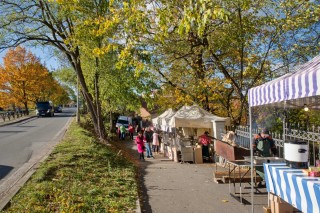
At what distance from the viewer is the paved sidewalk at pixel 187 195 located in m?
7.36

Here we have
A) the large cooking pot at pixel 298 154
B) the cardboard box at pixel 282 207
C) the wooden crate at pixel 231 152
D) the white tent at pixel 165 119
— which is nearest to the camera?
the large cooking pot at pixel 298 154

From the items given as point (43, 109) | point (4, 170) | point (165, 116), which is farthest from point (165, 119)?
point (43, 109)

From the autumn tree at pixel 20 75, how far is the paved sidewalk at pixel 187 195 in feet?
146

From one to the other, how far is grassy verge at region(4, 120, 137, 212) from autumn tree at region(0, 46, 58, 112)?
43.0 metres

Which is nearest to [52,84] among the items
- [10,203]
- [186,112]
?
[186,112]

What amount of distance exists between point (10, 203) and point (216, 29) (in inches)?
461

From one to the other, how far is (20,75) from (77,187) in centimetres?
4727

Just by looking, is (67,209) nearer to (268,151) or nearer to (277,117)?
(268,151)

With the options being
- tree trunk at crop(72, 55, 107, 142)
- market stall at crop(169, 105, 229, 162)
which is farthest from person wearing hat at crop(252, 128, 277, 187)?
tree trunk at crop(72, 55, 107, 142)

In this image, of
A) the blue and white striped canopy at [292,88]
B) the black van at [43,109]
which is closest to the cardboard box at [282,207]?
the blue and white striped canopy at [292,88]

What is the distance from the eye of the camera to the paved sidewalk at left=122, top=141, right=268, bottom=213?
736 cm

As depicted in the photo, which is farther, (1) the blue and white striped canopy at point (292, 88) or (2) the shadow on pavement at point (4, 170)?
(2) the shadow on pavement at point (4, 170)

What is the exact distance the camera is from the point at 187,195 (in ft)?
27.9

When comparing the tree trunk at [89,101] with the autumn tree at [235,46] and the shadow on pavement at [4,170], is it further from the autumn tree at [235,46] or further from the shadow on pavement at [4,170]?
the shadow on pavement at [4,170]
